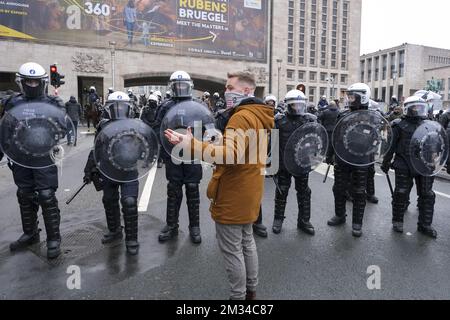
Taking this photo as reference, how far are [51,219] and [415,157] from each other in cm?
412

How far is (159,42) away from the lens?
103ft

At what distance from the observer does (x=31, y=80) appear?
3668 millimetres

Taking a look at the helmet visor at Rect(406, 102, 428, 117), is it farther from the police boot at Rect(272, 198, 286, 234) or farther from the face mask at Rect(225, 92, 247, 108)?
the face mask at Rect(225, 92, 247, 108)

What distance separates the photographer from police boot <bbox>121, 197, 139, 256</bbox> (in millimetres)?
3993

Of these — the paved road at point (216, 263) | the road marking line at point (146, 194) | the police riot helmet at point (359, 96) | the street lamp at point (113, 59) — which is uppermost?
the street lamp at point (113, 59)

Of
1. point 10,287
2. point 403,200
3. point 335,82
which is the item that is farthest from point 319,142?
point 335,82

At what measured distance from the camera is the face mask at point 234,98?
262cm

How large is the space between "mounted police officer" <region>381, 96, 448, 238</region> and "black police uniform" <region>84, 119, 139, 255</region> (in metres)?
3.13

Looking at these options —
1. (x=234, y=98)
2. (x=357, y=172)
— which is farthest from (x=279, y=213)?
(x=234, y=98)

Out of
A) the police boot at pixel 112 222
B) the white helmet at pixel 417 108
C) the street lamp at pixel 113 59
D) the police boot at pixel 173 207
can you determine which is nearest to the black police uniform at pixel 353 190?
the white helmet at pixel 417 108

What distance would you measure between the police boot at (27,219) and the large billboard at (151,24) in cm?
2782

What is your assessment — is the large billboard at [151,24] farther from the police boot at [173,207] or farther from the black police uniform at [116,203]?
the police boot at [173,207]

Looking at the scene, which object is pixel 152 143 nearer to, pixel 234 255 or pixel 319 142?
pixel 234 255
